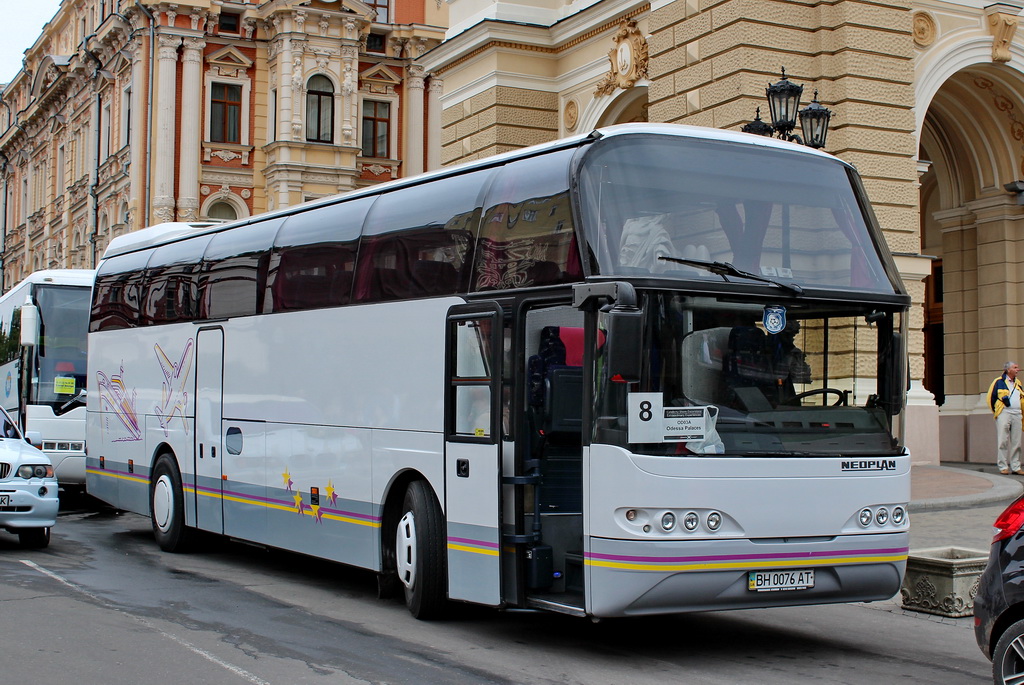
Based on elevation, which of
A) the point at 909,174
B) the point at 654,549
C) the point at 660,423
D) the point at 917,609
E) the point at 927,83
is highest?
the point at 927,83

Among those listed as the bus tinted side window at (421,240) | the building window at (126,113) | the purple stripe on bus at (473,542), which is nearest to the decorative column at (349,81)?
the building window at (126,113)

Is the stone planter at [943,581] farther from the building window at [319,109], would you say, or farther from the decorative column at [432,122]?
the decorative column at [432,122]

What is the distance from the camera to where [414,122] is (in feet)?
158

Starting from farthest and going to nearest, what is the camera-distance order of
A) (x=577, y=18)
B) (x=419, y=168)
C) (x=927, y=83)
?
(x=419, y=168) → (x=577, y=18) → (x=927, y=83)

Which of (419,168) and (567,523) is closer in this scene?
(567,523)

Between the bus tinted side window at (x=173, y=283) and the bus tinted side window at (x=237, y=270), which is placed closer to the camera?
the bus tinted side window at (x=237, y=270)

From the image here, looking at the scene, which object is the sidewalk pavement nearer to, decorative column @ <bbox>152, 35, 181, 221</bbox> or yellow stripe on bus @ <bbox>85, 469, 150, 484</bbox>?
yellow stripe on bus @ <bbox>85, 469, 150, 484</bbox>

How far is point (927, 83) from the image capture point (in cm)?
2136

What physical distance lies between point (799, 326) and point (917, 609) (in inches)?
126

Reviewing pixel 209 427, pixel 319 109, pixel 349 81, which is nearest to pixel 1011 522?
pixel 209 427

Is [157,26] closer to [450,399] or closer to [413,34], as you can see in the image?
[413,34]

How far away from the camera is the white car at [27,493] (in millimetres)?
13414

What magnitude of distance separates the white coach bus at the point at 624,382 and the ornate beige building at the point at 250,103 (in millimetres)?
34193

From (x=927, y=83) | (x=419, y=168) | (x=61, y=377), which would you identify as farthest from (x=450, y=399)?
(x=419, y=168)
